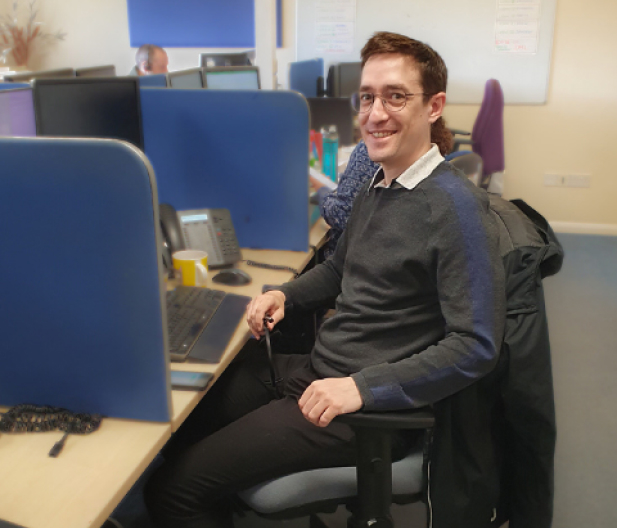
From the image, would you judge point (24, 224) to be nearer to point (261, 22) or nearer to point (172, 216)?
point (172, 216)

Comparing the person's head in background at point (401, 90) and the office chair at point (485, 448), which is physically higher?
the person's head in background at point (401, 90)

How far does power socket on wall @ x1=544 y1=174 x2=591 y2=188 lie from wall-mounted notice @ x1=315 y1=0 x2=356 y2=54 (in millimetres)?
1846

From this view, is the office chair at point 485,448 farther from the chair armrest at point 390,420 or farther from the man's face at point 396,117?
the man's face at point 396,117

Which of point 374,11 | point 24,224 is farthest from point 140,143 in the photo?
point 374,11

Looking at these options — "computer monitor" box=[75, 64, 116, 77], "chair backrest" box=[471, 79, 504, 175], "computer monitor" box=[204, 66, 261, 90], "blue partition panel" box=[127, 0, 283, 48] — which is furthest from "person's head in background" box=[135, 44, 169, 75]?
"chair backrest" box=[471, 79, 504, 175]

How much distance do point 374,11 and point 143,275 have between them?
14.1 ft

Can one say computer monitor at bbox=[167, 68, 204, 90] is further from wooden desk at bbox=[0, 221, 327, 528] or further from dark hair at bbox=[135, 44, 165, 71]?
wooden desk at bbox=[0, 221, 327, 528]

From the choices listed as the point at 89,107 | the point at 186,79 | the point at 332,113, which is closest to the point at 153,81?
the point at 186,79

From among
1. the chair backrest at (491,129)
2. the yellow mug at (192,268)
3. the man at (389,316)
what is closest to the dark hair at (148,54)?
the chair backrest at (491,129)

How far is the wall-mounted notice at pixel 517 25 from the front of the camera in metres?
4.39

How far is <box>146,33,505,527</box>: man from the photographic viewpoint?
108cm

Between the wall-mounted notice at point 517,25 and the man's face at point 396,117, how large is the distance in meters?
3.67

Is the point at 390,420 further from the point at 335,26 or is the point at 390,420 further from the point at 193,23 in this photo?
the point at 335,26

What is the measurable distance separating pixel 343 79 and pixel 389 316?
344cm
